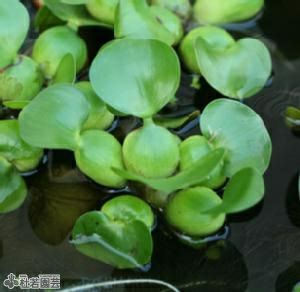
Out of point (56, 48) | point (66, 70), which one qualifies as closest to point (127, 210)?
point (66, 70)

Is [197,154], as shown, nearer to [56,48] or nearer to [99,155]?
[99,155]

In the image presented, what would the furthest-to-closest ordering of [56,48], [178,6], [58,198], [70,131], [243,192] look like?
[178,6] → [56,48] → [58,198] → [70,131] → [243,192]

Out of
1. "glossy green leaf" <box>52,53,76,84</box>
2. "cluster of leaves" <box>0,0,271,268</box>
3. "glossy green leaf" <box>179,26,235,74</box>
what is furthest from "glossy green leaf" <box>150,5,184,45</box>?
"glossy green leaf" <box>52,53,76,84</box>

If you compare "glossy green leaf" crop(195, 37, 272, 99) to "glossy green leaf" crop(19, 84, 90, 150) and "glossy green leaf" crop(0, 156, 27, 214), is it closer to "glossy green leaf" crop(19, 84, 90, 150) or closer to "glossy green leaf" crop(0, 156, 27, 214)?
"glossy green leaf" crop(19, 84, 90, 150)

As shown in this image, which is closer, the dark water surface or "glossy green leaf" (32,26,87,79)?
the dark water surface

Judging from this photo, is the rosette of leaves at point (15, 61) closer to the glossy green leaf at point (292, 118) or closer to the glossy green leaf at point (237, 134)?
the glossy green leaf at point (237, 134)

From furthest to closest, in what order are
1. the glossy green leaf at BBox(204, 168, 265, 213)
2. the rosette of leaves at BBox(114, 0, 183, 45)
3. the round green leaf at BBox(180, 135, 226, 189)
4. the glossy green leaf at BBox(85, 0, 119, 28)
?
the glossy green leaf at BBox(85, 0, 119, 28) → the rosette of leaves at BBox(114, 0, 183, 45) → the round green leaf at BBox(180, 135, 226, 189) → the glossy green leaf at BBox(204, 168, 265, 213)


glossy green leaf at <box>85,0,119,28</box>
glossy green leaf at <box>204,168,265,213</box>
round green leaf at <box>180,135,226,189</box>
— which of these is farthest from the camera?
glossy green leaf at <box>85,0,119,28</box>
